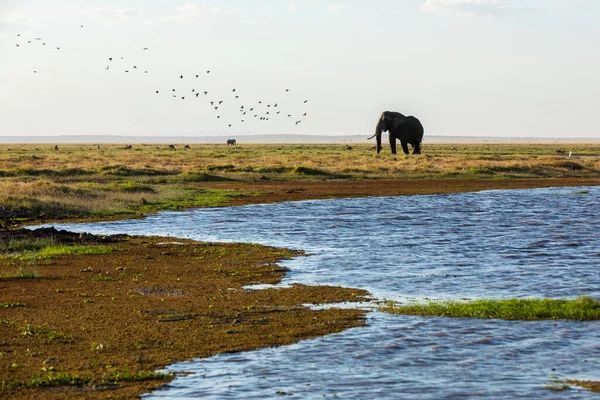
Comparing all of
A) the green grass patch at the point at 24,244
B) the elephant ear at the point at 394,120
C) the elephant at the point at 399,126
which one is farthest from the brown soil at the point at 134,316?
the elephant ear at the point at 394,120

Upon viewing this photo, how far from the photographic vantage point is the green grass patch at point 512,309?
15.6 m

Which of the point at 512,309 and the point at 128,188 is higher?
the point at 128,188

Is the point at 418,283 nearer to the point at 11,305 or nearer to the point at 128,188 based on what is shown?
the point at 11,305

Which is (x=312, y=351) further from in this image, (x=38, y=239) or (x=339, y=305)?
(x=38, y=239)

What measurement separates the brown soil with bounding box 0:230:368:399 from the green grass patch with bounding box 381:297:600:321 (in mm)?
1268

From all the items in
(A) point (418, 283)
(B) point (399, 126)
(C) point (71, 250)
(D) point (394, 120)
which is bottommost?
(A) point (418, 283)

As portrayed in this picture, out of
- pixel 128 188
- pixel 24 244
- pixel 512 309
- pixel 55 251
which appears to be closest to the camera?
pixel 512 309

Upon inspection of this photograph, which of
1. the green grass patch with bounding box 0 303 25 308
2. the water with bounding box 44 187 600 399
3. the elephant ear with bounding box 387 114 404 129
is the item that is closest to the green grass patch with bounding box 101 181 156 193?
the water with bounding box 44 187 600 399

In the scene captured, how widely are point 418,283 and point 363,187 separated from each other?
32.4 m

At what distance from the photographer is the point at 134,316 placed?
15.3m

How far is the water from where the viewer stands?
11.6 meters

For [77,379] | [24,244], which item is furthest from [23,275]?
[77,379]

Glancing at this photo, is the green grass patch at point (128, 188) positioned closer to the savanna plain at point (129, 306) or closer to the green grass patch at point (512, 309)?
the savanna plain at point (129, 306)

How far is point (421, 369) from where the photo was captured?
485 inches
